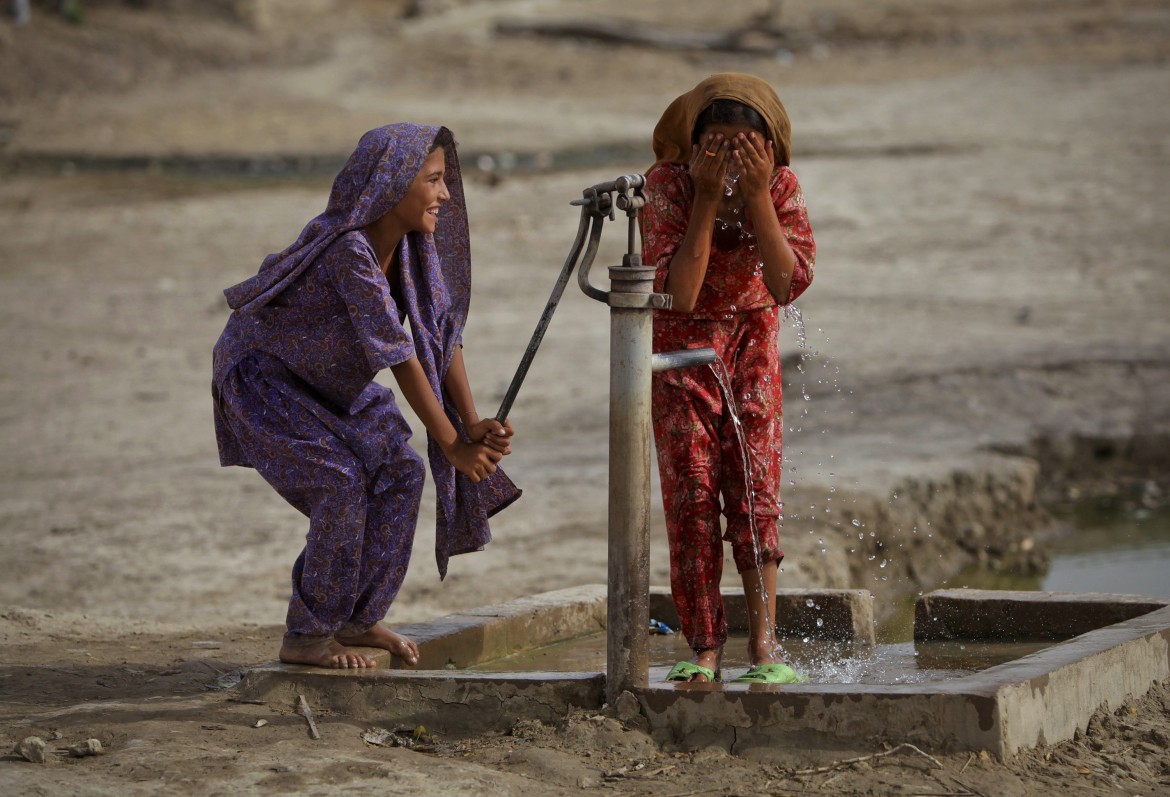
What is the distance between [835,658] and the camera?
459 centimetres

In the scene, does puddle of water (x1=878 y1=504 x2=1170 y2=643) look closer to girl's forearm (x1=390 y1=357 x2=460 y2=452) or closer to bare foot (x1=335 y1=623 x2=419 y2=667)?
bare foot (x1=335 y1=623 x2=419 y2=667)

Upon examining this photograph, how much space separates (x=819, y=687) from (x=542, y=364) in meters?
6.39

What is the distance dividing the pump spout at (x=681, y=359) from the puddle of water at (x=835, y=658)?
3.14 ft

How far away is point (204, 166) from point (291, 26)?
395 inches

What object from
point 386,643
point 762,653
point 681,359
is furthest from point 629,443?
point 386,643

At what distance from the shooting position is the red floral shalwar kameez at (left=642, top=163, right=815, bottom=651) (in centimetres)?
400

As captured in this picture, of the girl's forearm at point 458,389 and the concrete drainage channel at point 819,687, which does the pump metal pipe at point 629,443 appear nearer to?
the concrete drainage channel at point 819,687

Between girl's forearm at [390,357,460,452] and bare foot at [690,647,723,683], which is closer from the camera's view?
girl's forearm at [390,357,460,452]

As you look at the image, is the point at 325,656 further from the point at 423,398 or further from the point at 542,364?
the point at 542,364

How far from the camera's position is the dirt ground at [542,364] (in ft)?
12.1

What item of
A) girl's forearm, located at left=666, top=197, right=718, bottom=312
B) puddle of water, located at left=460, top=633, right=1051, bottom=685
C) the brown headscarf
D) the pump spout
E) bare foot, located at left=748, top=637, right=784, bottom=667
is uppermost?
the brown headscarf

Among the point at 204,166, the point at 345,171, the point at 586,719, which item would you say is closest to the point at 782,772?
the point at 586,719

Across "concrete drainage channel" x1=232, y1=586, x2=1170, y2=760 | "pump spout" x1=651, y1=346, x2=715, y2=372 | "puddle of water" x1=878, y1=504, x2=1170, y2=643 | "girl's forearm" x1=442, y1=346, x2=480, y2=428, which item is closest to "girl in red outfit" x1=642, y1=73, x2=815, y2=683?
"pump spout" x1=651, y1=346, x2=715, y2=372

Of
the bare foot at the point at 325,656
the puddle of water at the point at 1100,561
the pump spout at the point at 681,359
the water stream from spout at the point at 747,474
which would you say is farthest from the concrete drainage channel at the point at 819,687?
the puddle of water at the point at 1100,561
